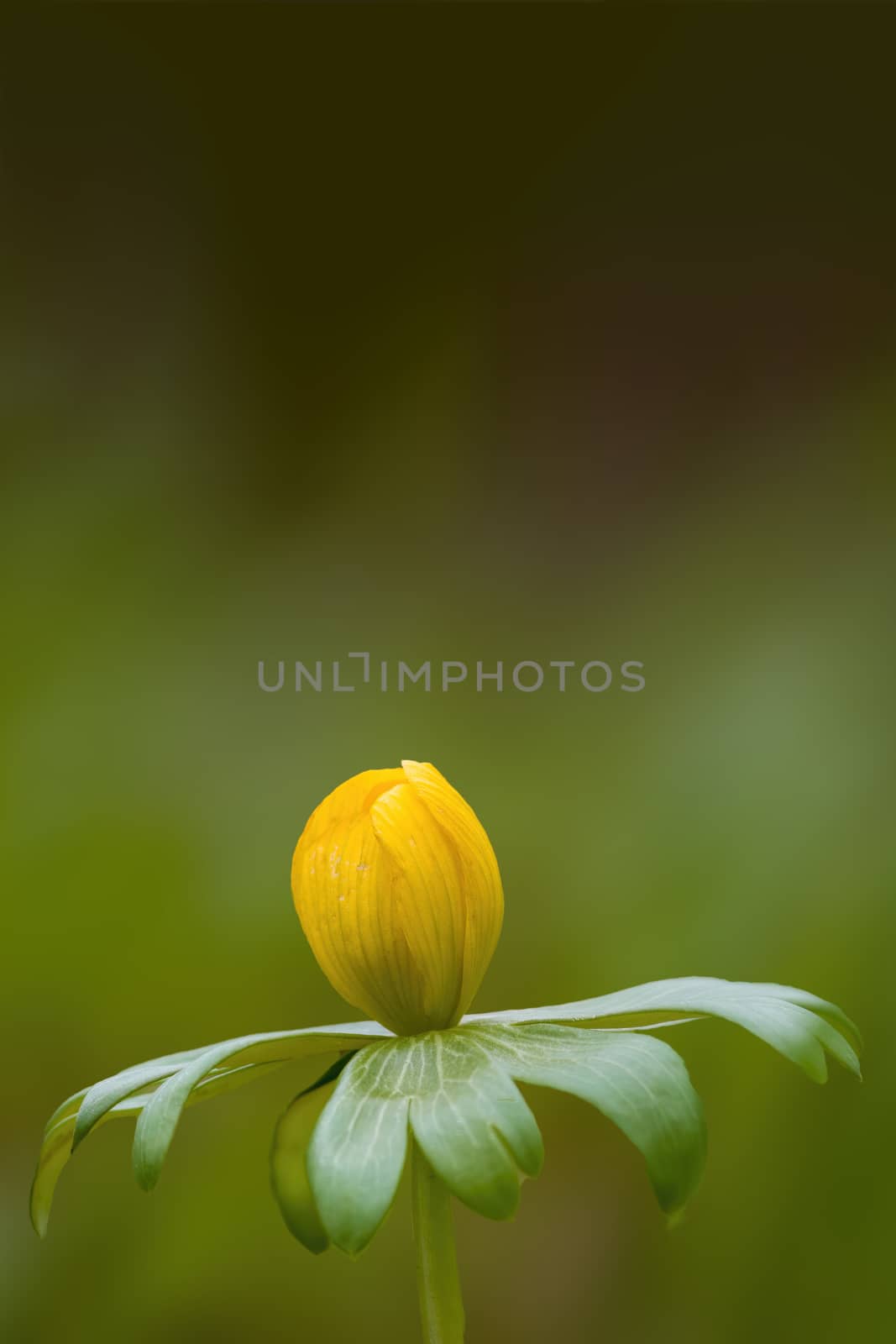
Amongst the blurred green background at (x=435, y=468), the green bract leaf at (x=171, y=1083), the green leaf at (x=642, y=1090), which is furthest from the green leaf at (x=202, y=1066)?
the blurred green background at (x=435, y=468)

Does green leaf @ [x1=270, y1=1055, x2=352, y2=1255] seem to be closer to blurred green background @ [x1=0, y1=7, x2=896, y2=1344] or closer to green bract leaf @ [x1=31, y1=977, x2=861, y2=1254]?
green bract leaf @ [x1=31, y1=977, x2=861, y2=1254]

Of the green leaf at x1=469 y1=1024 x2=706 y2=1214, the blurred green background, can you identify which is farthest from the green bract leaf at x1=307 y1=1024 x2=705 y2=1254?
the blurred green background

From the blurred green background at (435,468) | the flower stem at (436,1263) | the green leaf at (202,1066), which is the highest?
the blurred green background at (435,468)

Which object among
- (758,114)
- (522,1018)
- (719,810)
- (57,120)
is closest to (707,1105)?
(719,810)

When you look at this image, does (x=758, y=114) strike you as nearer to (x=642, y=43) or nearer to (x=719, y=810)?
(x=642, y=43)

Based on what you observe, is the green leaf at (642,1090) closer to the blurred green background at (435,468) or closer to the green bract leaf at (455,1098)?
the green bract leaf at (455,1098)

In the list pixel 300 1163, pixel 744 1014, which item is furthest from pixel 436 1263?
pixel 744 1014
